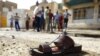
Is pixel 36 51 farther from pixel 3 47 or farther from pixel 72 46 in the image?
pixel 3 47

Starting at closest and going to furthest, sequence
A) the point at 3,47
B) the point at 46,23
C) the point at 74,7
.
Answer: the point at 3,47 → the point at 46,23 → the point at 74,7

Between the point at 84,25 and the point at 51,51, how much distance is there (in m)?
19.3

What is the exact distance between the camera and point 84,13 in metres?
27.3

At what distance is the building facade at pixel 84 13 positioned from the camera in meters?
25.9

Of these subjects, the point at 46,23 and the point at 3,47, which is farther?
the point at 46,23

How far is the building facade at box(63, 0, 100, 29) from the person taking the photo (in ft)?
84.9

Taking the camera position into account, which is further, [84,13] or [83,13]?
[83,13]

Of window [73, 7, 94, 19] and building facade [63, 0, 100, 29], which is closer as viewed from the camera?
building facade [63, 0, 100, 29]

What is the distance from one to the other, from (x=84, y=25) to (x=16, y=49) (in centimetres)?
1805

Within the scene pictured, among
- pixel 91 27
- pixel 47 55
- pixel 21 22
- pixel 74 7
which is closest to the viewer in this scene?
pixel 47 55

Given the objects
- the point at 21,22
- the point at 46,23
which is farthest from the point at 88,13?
the point at 21,22

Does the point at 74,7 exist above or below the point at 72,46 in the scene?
above

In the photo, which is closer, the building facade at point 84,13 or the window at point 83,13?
the building facade at point 84,13

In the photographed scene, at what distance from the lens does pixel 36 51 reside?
8086 mm
